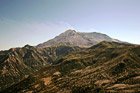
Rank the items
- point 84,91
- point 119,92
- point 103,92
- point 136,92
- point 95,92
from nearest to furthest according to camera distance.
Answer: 1. point 136,92
2. point 119,92
3. point 103,92
4. point 95,92
5. point 84,91

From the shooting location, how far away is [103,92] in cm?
15812

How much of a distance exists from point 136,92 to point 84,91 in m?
90.1

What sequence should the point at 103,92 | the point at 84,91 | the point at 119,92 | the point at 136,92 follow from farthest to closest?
the point at 84,91, the point at 103,92, the point at 119,92, the point at 136,92

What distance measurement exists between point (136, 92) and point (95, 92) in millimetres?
61159

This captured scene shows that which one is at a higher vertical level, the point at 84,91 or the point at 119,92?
the point at 119,92

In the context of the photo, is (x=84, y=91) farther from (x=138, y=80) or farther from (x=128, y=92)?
(x=138, y=80)

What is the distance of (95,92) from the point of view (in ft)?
575

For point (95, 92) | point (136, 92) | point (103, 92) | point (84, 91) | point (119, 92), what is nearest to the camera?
point (136, 92)

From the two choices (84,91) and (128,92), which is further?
(84,91)

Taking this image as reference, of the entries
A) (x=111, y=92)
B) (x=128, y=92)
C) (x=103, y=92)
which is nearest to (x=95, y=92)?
(x=103, y=92)

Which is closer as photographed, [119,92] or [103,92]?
[119,92]

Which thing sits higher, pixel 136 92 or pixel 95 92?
pixel 136 92

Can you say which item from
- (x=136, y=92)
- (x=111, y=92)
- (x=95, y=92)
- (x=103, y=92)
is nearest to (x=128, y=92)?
(x=136, y=92)

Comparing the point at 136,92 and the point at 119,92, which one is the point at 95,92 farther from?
the point at 136,92
